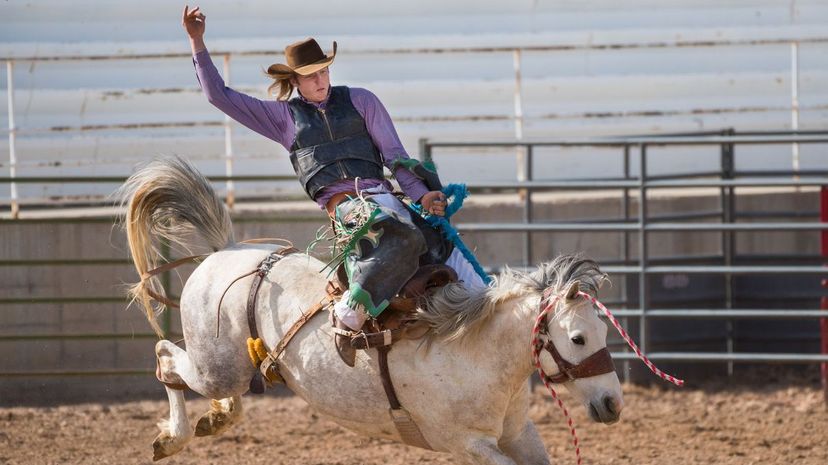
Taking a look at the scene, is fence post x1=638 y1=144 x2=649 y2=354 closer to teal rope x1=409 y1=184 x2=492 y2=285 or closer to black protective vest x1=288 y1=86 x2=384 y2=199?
teal rope x1=409 y1=184 x2=492 y2=285

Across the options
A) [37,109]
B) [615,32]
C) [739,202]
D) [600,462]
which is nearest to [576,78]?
[615,32]

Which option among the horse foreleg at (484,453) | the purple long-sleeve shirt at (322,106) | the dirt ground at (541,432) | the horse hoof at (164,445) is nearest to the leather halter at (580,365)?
the horse foreleg at (484,453)

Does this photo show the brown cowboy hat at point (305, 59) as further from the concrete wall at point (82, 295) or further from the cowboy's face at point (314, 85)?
the concrete wall at point (82, 295)

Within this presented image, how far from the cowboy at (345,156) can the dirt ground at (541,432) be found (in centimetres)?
193

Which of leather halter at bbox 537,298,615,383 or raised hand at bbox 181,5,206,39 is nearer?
leather halter at bbox 537,298,615,383

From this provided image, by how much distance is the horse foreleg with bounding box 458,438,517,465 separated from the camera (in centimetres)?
383

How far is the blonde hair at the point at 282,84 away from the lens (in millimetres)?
4164

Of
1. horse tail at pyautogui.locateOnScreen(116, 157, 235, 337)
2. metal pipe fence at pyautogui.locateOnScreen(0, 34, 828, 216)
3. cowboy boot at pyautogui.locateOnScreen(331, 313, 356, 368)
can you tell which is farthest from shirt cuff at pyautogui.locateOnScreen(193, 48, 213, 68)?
metal pipe fence at pyautogui.locateOnScreen(0, 34, 828, 216)

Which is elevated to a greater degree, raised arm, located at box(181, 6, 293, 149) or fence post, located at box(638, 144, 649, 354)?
raised arm, located at box(181, 6, 293, 149)

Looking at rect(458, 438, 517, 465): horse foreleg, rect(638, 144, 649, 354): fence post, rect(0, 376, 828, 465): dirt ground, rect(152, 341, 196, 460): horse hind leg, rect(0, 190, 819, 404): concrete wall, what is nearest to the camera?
rect(458, 438, 517, 465): horse foreleg

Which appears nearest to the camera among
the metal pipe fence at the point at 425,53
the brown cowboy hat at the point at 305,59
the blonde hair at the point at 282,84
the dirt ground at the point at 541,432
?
the brown cowboy hat at the point at 305,59

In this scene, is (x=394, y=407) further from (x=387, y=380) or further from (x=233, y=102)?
(x=233, y=102)

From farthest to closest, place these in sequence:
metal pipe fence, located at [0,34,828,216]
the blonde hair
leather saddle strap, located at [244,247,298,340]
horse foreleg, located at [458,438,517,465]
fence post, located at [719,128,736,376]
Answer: metal pipe fence, located at [0,34,828,216] → fence post, located at [719,128,736,376] → leather saddle strap, located at [244,247,298,340] → the blonde hair → horse foreleg, located at [458,438,517,465]

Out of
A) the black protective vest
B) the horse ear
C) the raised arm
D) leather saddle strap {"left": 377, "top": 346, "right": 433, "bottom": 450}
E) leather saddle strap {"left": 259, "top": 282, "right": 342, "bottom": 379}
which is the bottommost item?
leather saddle strap {"left": 377, "top": 346, "right": 433, "bottom": 450}
